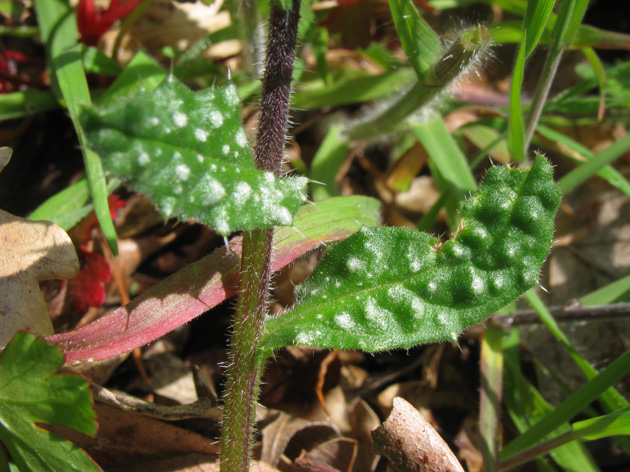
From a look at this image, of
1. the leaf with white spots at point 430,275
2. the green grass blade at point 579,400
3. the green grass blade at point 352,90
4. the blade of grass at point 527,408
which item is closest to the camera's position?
the leaf with white spots at point 430,275

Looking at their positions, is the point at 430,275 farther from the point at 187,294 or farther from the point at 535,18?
the point at 535,18

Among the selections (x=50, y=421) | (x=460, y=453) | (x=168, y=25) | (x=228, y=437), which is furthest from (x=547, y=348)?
(x=168, y=25)

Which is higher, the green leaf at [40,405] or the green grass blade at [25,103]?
the green grass blade at [25,103]

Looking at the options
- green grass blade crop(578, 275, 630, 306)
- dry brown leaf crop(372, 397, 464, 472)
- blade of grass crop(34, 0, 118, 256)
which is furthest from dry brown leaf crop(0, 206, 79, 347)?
green grass blade crop(578, 275, 630, 306)

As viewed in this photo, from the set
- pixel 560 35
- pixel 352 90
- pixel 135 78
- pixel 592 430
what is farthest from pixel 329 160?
pixel 592 430

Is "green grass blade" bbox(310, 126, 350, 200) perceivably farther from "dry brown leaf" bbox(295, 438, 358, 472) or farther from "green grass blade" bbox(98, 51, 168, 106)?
"dry brown leaf" bbox(295, 438, 358, 472)

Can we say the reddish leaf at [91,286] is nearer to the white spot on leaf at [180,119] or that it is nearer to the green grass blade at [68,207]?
the green grass blade at [68,207]

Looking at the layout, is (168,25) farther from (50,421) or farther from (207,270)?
(50,421)

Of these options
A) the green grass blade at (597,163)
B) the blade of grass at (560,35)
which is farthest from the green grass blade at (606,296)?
the blade of grass at (560,35)
